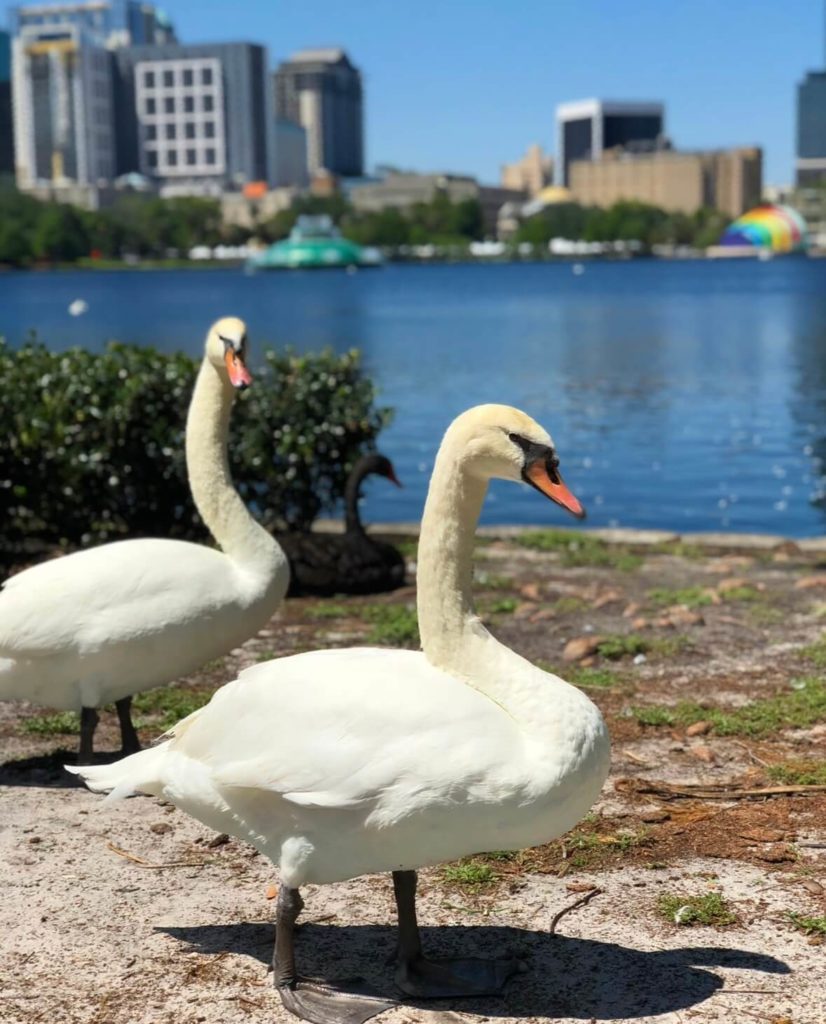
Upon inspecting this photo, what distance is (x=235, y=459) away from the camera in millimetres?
10016

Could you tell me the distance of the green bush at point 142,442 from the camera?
9.53 meters

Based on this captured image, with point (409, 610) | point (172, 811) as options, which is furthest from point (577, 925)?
point (409, 610)

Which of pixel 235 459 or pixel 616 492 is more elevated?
pixel 235 459

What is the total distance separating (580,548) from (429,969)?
260 inches

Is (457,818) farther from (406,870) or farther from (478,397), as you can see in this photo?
(478,397)

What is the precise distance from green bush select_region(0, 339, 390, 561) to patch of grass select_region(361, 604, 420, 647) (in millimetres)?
1894

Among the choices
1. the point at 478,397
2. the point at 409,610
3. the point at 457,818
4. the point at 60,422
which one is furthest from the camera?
the point at 478,397

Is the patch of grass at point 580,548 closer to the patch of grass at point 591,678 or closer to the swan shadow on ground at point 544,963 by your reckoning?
the patch of grass at point 591,678

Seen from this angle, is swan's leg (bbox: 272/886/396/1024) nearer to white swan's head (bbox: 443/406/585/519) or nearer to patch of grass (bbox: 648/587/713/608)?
white swan's head (bbox: 443/406/585/519)

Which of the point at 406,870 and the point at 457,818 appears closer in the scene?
the point at 457,818

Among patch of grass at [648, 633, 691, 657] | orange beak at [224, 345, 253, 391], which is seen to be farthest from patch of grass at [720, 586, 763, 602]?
orange beak at [224, 345, 253, 391]

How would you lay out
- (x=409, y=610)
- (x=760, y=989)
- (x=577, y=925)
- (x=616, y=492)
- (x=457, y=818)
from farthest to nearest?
(x=616, y=492), (x=409, y=610), (x=577, y=925), (x=760, y=989), (x=457, y=818)

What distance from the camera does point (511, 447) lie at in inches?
149

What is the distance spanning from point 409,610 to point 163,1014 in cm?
475
